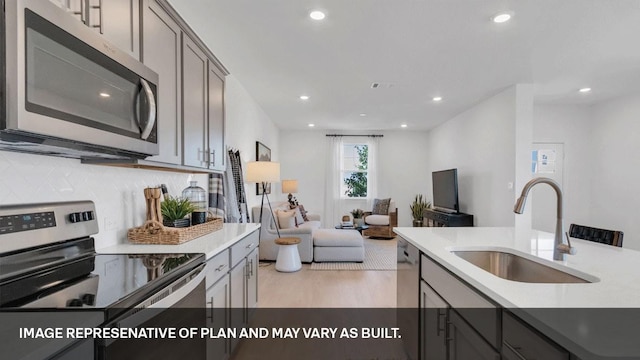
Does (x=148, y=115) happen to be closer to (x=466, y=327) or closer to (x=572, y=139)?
(x=466, y=327)

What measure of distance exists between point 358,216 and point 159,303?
21.7 feet

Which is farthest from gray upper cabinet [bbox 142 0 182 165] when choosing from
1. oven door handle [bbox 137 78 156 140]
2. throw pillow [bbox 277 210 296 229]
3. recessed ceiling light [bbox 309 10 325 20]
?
throw pillow [bbox 277 210 296 229]

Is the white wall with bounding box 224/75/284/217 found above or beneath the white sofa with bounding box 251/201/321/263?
above

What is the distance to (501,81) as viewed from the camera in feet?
13.3

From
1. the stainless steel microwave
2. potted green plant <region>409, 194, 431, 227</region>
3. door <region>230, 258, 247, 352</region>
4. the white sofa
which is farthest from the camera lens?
potted green plant <region>409, 194, 431, 227</region>

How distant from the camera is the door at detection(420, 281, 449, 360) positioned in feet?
4.99

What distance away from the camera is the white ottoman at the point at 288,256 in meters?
4.35

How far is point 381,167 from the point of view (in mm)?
8031

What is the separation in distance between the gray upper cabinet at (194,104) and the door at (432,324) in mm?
1701

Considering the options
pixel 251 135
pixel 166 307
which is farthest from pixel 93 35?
pixel 251 135

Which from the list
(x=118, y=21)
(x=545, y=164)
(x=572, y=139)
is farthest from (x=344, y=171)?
(x=118, y=21)

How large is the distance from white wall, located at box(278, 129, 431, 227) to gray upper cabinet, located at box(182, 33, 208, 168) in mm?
5468

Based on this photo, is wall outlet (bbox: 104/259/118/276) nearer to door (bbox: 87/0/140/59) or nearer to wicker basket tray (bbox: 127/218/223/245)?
wicker basket tray (bbox: 127/218/223/245)

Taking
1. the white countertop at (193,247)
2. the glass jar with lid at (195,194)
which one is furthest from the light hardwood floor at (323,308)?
the glass jar with lid at (195,194)
